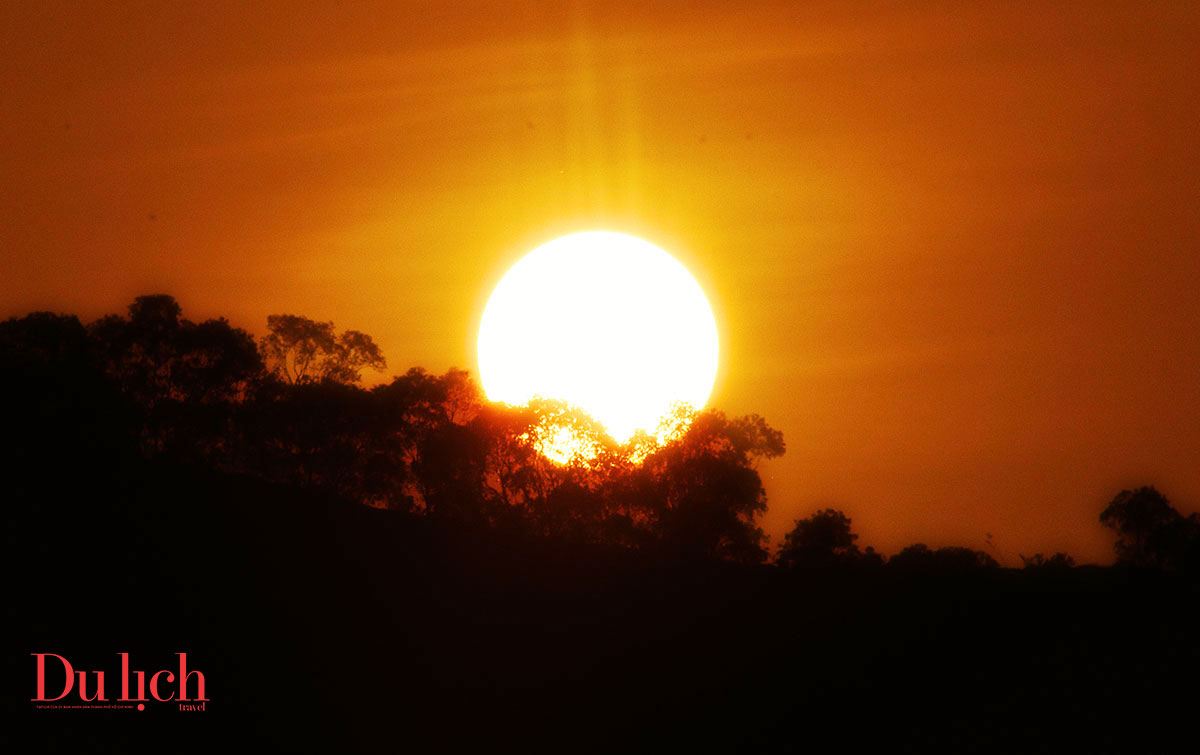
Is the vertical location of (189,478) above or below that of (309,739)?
above

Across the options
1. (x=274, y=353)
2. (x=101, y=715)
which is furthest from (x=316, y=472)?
(x=101, y=715)

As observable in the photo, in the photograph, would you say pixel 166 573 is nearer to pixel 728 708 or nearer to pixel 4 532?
pixel 4 532

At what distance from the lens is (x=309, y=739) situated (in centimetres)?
2278

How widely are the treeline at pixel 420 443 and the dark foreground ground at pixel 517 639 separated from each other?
21.2 metres

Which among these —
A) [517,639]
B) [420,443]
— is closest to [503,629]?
[517,639]

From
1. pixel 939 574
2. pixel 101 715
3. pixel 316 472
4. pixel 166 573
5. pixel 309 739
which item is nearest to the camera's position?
pixel 101 715

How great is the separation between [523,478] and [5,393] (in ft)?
92.3

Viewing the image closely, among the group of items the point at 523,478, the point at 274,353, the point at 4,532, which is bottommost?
the point at 4,532

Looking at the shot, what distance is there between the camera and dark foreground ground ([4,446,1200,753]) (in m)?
22.9

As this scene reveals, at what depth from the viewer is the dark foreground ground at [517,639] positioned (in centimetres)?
2289

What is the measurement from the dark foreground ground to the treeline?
2123cm

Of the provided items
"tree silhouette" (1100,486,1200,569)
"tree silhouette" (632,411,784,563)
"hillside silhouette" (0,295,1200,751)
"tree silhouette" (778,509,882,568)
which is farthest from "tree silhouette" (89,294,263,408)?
"tree silhouette" (1100,486,1200,569)

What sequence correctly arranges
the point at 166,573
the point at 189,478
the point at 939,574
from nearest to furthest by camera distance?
the point at 166,573 → the point at 189,478 → the point at 939,574

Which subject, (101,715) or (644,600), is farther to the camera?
(644,600)
